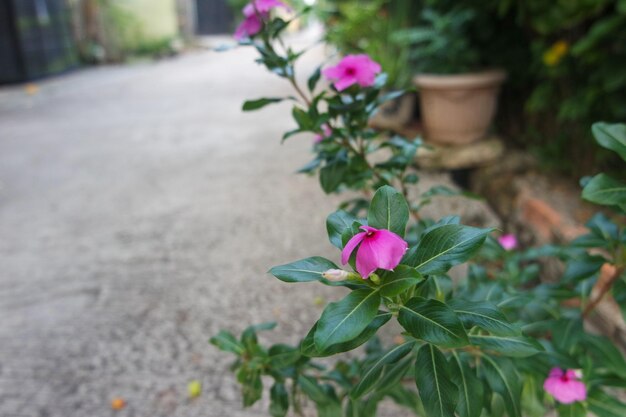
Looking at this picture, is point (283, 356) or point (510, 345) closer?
point (510, 345)

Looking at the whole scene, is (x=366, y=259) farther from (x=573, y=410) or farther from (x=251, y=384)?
(x=573, y=410)

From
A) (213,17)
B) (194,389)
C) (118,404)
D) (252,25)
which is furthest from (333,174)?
(213,17)

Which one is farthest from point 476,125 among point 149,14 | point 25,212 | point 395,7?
point 149,14

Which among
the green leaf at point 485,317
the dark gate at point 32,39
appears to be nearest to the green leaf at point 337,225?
the green leaf at point 485,317

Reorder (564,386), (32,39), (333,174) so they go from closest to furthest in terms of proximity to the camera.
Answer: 1. (564,386)
2. (333,174)
3. (32,39)

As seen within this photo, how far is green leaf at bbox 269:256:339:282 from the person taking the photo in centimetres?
80

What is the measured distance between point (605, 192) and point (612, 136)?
13 centimetres

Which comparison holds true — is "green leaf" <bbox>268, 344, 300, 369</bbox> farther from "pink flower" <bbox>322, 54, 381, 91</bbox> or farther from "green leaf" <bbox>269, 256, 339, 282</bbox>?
"pink flower" <bbox>322, 54, 381, 91</bbox>

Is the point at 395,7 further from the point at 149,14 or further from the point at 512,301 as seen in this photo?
the point at 149,14

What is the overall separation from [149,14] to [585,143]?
36.5ft

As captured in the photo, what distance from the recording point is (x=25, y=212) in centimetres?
338

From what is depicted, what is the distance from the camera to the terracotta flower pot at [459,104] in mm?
3021

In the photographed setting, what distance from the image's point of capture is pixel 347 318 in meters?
0.76

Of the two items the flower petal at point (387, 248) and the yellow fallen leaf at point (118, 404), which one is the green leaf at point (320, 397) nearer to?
the flower petal at point (387, 248)
